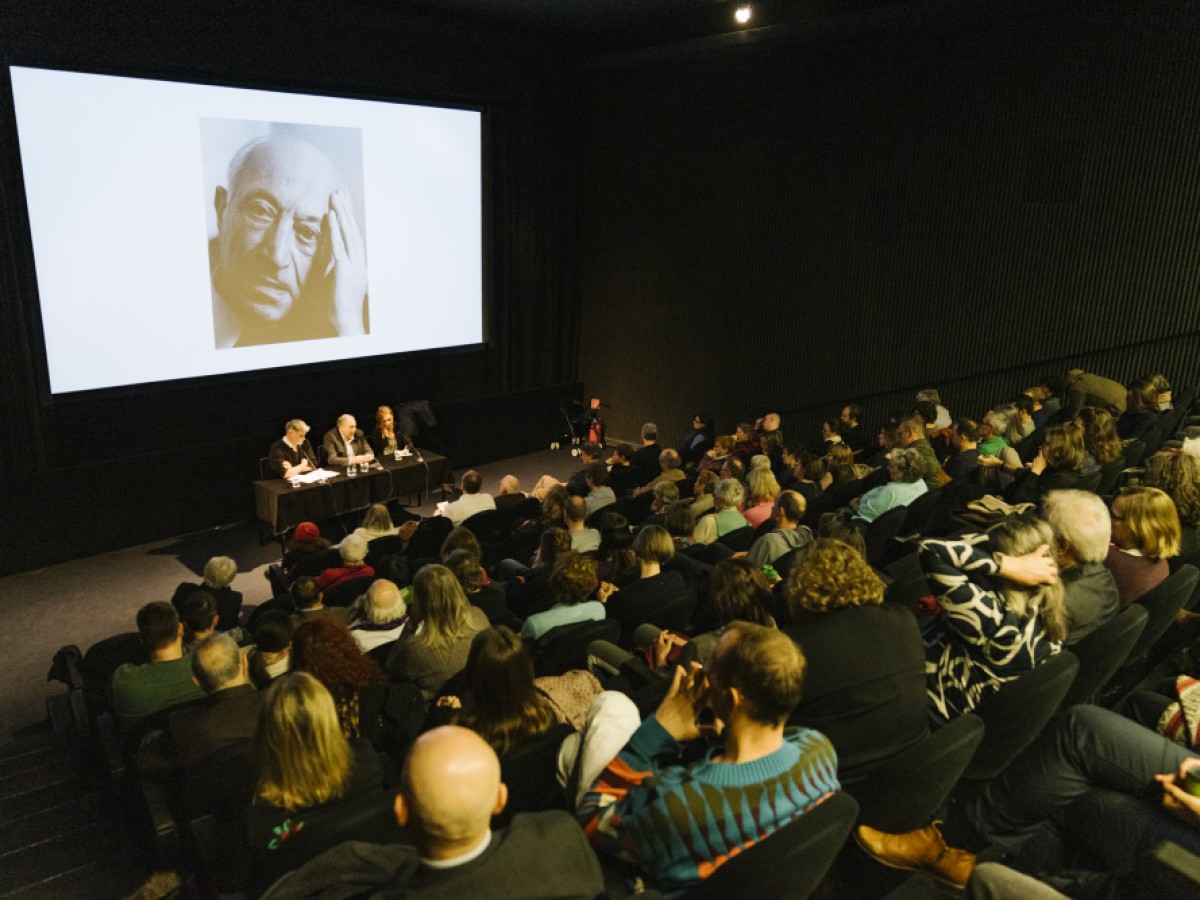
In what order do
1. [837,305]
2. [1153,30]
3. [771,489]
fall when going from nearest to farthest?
1. [771,489]
2. [1153,30]
3. [837,305]

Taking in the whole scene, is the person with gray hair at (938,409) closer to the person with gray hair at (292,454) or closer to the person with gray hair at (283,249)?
the person with gray hair at (292,454)

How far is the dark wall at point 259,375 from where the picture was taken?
6.45 meters

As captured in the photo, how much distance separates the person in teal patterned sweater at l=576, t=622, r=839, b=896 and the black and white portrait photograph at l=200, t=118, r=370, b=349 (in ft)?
22.9

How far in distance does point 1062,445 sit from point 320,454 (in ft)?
20.5

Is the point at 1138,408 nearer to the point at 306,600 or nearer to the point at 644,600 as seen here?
the point at 644,600

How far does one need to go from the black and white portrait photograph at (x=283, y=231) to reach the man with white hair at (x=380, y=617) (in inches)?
190

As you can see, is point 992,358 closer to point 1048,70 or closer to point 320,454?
point 1048,70

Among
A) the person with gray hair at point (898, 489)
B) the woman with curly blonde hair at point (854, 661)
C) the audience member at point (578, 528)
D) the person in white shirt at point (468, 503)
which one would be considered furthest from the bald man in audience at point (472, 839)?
the person in white shirt at point (468, 503)

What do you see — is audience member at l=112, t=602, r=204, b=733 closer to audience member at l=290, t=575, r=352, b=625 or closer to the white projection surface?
audience member at l=290, t=575, r=352, b=625

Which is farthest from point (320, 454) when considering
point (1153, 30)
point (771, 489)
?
point (1153, 30)

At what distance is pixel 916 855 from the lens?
8.16ft

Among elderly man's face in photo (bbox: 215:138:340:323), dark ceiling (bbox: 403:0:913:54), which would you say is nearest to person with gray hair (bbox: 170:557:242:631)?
elderly man's face in photo (bbox: 215:138:340:323)

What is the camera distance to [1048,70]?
7.72 meters

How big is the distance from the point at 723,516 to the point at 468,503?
213 cm
